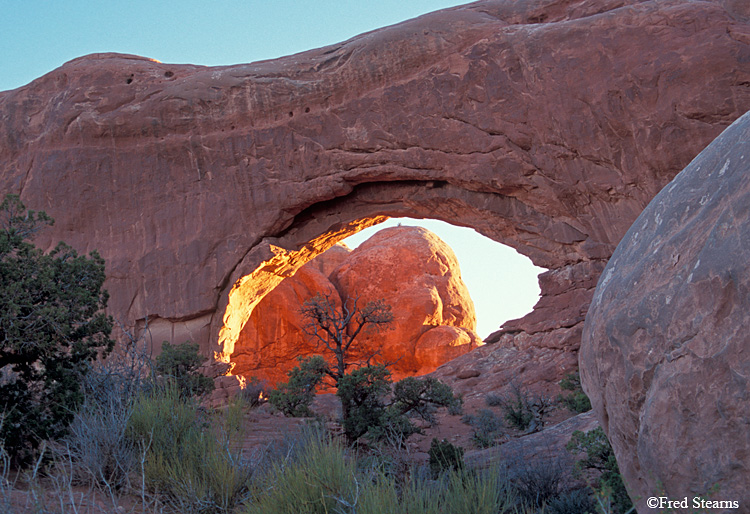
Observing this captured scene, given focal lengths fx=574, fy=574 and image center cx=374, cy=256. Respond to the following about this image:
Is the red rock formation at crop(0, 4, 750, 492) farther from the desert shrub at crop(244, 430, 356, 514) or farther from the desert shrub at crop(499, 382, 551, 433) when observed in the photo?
the desert shrub at crop(244, 430, 356, 514)

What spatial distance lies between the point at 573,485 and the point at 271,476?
301 centimetres

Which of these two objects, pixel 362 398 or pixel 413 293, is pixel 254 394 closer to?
pixel 362 398

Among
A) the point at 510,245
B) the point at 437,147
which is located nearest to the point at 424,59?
the point at 437,147

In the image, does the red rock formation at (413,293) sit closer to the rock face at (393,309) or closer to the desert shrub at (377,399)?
the rock face at (393,309)

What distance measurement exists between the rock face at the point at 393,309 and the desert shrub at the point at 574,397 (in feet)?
39.3

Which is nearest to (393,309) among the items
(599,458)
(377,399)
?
(377,399)

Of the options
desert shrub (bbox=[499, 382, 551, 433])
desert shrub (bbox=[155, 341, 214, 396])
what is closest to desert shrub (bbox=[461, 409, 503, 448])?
desert shrub (bbox=[499, 382, 551, 433])

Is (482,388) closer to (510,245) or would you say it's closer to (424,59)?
(510,245)

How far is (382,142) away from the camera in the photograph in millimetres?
14297

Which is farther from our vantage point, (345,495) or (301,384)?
(301,384)

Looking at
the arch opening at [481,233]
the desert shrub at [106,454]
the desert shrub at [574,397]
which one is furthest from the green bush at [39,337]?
the arch opening at [481,233]

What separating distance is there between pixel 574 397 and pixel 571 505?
6.26 m

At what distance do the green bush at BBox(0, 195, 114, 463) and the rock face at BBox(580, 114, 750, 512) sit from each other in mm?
5047

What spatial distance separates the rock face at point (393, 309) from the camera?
24.3 metres
